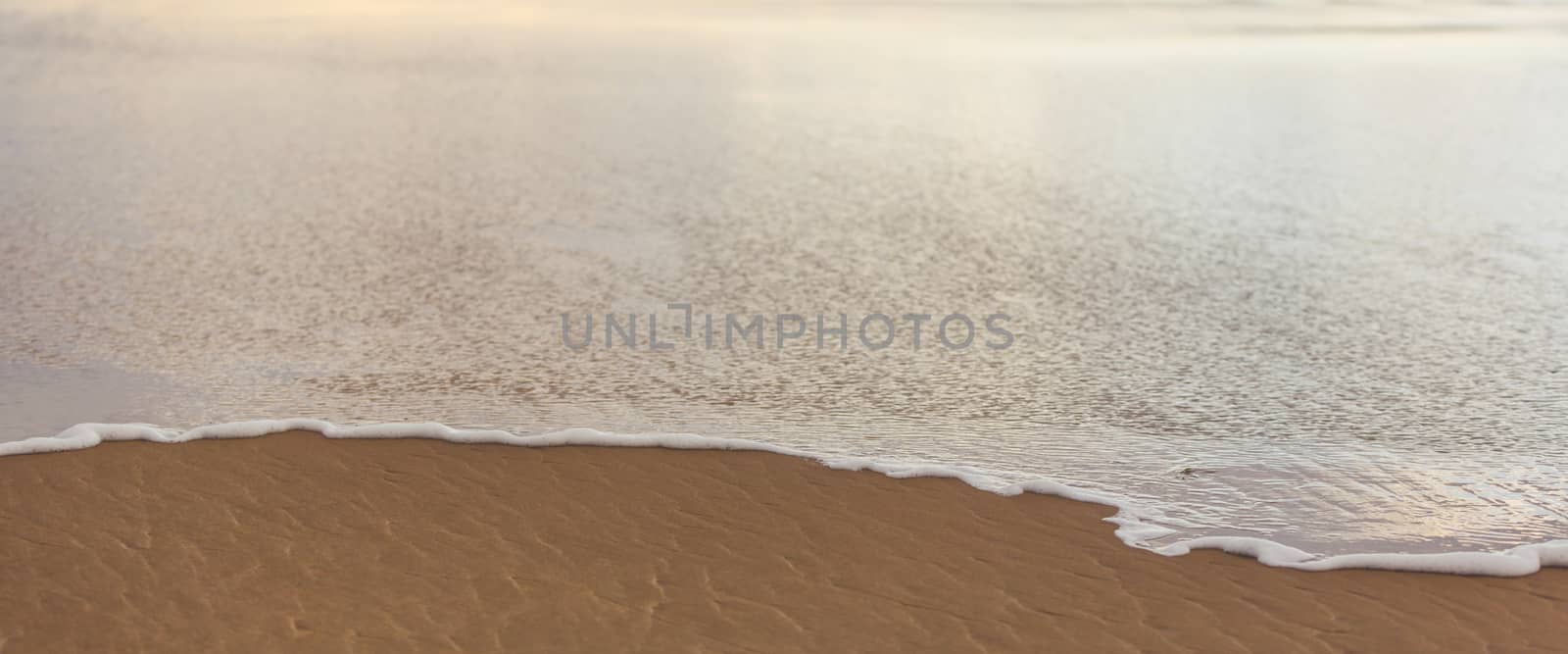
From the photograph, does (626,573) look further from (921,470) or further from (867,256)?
(867,256)

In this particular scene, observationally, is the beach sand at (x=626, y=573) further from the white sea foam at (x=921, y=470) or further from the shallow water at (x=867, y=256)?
the shallow water at (x=867, y=256)

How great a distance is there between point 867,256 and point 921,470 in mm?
2285

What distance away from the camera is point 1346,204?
6578 millimetres

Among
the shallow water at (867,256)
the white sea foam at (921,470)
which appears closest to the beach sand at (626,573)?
the white sea foam at (921,470)

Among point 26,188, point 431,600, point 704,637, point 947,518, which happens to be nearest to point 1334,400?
point 947,518

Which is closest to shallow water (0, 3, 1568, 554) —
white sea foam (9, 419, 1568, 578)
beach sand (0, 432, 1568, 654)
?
white sea foam (9, 419, 1568, 578)

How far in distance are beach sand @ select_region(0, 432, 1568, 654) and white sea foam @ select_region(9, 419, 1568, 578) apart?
4 centimetres

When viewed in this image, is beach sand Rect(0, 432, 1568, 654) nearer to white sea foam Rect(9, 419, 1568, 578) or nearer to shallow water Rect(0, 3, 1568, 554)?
white sea foam Rect(9, 419, 1568, 578)

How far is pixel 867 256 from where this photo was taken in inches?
229

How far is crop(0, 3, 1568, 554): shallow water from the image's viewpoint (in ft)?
13.0

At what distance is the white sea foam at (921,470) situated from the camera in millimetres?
3061

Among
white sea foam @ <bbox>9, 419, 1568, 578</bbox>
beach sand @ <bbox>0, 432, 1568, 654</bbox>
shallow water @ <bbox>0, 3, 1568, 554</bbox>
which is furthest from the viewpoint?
shallow water @ <bbox>0, 3, 1568, 554</bbox>

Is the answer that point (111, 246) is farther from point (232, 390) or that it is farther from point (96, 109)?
point (96, 109)

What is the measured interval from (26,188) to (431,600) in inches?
200
